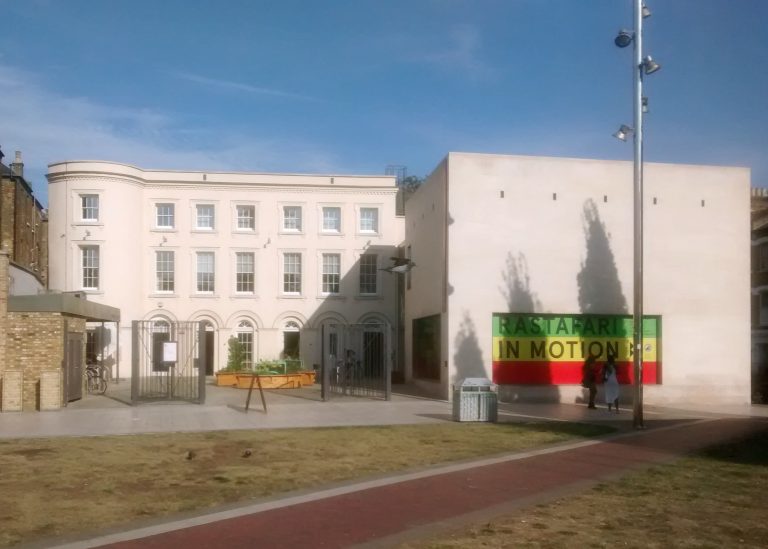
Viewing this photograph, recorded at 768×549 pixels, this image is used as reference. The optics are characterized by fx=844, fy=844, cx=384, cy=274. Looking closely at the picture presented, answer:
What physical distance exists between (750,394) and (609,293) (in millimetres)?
6119

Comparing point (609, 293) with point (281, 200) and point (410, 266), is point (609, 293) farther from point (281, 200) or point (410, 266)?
point (281, 200)

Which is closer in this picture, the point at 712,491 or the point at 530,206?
the point at 712,491

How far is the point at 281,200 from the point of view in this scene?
4394 cm

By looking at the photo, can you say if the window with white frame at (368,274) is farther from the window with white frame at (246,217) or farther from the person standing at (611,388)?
the person standing at (611,388)

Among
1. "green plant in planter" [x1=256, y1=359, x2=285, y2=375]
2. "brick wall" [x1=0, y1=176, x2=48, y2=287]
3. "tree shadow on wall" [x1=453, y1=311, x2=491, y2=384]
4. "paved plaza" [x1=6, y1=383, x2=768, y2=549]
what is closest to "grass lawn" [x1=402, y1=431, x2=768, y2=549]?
"paved plaza" [x1=6, y1=383, x2=768, y2=549]

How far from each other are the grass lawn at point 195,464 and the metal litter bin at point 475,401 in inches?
24.0

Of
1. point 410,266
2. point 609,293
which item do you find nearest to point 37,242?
point 410,266

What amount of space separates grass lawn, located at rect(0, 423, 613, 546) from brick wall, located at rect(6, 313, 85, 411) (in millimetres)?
7010

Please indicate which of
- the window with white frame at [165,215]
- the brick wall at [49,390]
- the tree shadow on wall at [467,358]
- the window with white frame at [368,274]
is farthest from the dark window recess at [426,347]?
Result: the window with white frame at [165,215]

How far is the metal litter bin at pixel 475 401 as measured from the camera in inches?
824

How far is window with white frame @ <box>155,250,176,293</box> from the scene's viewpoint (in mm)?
43125

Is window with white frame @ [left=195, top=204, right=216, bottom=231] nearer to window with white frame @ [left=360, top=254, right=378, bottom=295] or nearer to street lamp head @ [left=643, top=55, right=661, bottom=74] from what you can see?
window with white frame @ [left=360, top=254, right=378, bottom=295]

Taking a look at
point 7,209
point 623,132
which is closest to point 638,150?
point 623,132

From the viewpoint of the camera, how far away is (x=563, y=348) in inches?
1120
